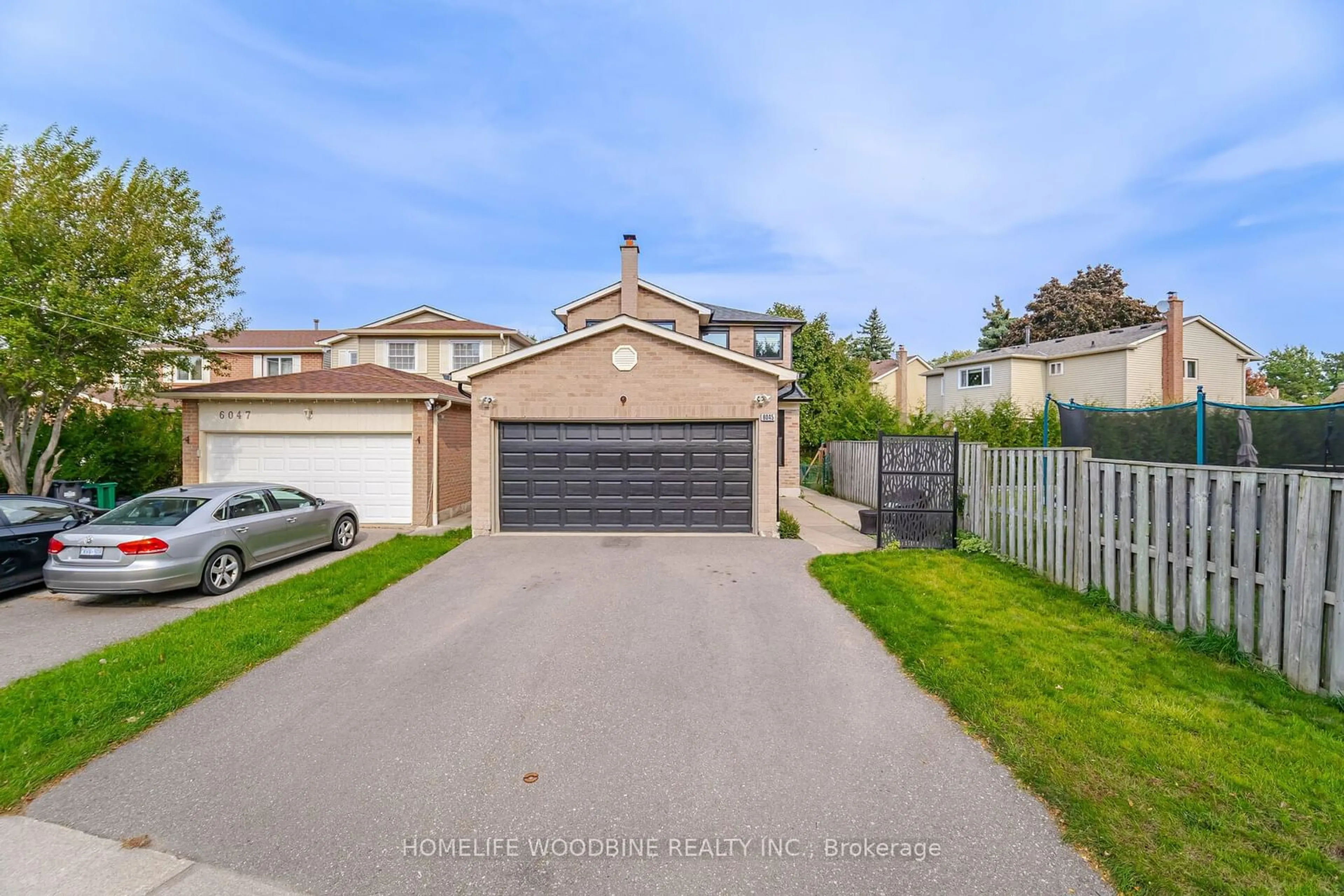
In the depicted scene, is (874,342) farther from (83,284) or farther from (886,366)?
(83,284)

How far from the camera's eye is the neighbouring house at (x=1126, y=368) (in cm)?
2569

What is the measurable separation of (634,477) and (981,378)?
25.5 meters

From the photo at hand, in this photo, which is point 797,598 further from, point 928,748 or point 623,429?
point 623,429

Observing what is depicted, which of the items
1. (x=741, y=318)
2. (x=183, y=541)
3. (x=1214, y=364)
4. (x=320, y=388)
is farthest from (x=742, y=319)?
(x=1214, y=364)

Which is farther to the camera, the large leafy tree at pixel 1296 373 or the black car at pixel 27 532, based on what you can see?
the large leafy tree at pixel 1296 373

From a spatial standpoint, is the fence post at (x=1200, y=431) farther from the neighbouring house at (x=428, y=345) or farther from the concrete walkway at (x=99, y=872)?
the neighbouring house at (x=428, y=345)

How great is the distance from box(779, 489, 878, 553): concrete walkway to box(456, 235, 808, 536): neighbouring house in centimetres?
117

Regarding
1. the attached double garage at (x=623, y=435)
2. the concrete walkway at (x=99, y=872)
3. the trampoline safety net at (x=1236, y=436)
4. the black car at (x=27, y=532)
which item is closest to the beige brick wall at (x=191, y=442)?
the black car at (x=27, y=532)

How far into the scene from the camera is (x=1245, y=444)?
7.65m

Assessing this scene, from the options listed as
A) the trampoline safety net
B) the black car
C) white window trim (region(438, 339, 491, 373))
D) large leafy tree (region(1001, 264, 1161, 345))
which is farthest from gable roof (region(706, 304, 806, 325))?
large leafy tree (region(1001, 264, 1161, 345))

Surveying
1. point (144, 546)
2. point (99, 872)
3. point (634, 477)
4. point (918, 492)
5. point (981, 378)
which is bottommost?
point (99, 872)

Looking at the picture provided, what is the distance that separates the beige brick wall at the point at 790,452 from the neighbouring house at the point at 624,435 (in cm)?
794

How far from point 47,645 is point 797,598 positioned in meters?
8.06

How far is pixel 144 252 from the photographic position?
11516mm
